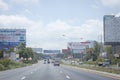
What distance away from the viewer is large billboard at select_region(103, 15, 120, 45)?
123m

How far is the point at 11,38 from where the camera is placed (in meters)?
94.2

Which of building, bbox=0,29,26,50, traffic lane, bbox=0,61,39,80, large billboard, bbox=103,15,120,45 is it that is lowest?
traffic lane, bbox=0,61,39,80

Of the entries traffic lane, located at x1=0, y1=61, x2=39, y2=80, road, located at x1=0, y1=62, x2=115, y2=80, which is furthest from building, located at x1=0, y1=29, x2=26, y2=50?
road, located at x1=0, y1=62, x2=115, y2=80

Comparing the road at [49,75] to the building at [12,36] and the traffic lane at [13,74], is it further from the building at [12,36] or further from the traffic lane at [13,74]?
the building at [12,36]

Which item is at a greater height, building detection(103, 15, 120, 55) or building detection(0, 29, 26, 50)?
building detection(103, 15, 120, 55)

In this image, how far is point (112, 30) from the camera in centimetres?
12419

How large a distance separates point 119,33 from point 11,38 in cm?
4478

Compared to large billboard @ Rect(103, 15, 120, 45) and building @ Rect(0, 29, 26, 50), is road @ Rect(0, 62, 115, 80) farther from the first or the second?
large billboard @ Rect(103, 15, 120, 45)

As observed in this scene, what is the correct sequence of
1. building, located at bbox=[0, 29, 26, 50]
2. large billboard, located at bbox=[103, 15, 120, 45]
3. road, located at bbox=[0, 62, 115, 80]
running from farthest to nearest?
large billboard, located at bbox=[103, 15, 120, 45] < building, located at bbox=[0, 29, 26, 50] < road, located at bbox=[0, 62, 115, 80]

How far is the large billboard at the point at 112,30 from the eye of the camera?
12306cm

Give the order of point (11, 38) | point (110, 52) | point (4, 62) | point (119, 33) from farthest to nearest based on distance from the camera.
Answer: point (110, 52) → point (119, 33) → point (11, 38) → point (4, 62)

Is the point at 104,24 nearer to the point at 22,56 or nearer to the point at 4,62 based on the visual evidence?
the point at 22,56

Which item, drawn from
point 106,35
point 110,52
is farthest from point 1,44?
point 110,52

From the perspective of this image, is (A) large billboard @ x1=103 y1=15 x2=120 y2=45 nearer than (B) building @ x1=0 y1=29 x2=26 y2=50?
No
